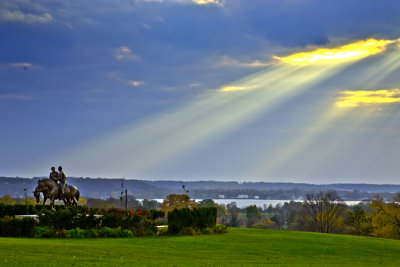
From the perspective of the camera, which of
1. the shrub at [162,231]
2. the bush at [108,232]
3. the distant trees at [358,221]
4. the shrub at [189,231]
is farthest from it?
the distant trees at [358,221]

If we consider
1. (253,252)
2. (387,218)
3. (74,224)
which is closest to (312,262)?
(253,252)

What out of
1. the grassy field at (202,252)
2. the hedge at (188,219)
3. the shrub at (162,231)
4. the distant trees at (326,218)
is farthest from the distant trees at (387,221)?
the shrub at (162,231)

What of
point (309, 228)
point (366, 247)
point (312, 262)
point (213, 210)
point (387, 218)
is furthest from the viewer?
point (309, 228)

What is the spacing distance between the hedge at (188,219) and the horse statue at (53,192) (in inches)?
350

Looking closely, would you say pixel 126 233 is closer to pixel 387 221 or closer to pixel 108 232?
pixel 108 232

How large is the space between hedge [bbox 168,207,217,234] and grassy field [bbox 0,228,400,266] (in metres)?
3.23

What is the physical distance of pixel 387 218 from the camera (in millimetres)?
79750

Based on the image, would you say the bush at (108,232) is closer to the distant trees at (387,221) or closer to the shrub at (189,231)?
the shrub at (189,231)

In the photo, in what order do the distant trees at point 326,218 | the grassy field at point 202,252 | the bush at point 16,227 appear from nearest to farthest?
the grassy field at point 202,252, the bush at point 16,227, the distant trees at point 326,218


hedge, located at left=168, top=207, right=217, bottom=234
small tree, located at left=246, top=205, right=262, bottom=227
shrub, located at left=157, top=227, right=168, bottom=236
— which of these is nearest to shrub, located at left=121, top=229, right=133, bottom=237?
shrub, located at left=157, top=227, right=168, bottom=236

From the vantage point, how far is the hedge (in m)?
32.9

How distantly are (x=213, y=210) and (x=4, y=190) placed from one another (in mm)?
146213

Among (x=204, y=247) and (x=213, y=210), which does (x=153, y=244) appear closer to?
(x=204, y=247)

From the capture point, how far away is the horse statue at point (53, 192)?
3469 cm
